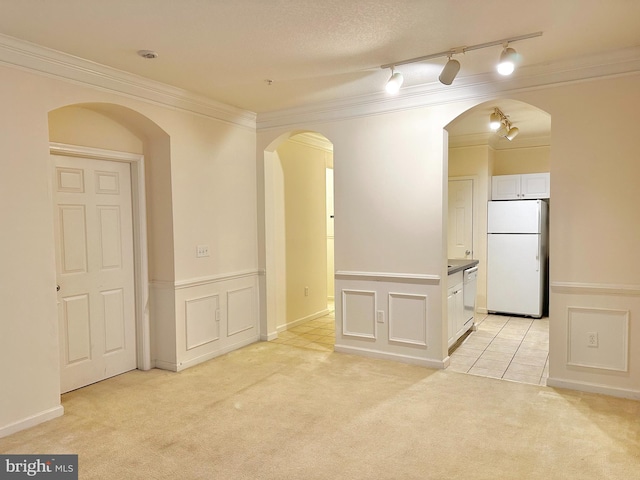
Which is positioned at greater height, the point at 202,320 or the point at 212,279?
the point at 212,279

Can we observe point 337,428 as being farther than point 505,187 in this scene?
No

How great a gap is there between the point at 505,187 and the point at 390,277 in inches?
125

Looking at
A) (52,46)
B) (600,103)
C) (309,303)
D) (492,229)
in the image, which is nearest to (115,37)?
(52,46)

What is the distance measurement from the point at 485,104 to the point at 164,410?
11.9 feet

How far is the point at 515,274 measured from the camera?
6172 mm

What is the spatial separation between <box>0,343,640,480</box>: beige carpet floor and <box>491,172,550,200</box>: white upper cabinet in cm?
346

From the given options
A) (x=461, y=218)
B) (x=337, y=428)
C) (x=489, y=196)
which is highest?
(x=489, y=196)

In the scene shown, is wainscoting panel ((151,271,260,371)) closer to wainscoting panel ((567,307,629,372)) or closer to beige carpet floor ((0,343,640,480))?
beige carpet floor ((0,343,640,480))

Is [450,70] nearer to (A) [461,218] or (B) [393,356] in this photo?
(B) [393,356]

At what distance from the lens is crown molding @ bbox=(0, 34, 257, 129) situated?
9.61ft

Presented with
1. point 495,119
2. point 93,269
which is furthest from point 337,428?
point 495,119

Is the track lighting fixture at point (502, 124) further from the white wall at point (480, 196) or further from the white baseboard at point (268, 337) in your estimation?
the white baseboard at point (268, 337)

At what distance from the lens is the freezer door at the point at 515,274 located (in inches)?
238

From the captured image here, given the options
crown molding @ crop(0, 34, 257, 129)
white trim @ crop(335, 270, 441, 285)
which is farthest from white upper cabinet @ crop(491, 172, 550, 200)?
crown molding @ crop(0, 34, 257, 129)
